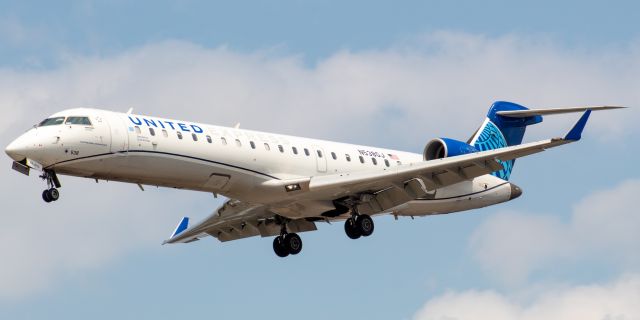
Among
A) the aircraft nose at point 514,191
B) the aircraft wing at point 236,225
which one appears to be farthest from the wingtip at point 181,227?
the aircraft nose at point 514,191

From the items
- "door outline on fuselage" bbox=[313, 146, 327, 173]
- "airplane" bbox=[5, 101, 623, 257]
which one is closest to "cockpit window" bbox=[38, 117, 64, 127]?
"airplane" bbox=[5, 101, 623, 257]

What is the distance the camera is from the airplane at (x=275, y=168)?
32.2 metres

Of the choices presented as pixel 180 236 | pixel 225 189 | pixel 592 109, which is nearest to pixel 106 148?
pixel 225 189

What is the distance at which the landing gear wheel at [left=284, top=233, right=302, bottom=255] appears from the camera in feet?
126

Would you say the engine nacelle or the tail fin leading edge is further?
the tail fin leading edge

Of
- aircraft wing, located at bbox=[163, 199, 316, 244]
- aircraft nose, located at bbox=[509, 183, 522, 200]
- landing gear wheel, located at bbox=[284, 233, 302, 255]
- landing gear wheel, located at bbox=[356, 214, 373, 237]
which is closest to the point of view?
landing gear wheel, located at bbox=[356, 214, 373, 237]

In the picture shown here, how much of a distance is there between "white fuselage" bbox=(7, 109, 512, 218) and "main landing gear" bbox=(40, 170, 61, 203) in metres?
0.18

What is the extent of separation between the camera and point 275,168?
3481 cm

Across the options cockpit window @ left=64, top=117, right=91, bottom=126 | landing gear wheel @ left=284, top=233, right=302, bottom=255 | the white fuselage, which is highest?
cockpit window @ left=64, top=117, right=91, bottom=126

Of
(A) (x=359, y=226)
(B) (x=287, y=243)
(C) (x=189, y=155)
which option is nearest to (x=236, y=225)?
(B) (x=287, y=243)

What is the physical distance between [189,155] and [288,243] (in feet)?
20.5

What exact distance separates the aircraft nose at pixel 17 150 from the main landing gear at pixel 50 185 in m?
0.74

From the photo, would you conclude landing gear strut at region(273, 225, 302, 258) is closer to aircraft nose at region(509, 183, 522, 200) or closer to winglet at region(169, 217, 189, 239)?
winglet at region(169, 217, 189, 239)

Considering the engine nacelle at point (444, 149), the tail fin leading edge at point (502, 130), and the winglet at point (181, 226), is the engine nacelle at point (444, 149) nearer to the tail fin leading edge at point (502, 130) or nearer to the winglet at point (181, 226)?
the tail fin leading edge at point (502, 130)
